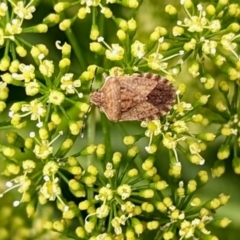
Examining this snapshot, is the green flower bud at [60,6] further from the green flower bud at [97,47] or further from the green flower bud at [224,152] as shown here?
the green flower bud at [224,152]

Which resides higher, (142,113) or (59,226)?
(142,113)

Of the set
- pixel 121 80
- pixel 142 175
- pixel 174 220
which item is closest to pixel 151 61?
pixel 121 80

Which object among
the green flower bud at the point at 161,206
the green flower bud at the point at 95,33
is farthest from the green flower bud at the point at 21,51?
the green flower bud at the point at 161,206

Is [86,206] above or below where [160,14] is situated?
below

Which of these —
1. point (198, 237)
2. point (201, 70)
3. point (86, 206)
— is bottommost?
point (198, 237)

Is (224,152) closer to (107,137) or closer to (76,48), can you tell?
(107,137)

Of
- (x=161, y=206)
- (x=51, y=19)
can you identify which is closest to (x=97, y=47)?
(x=51, y=19)

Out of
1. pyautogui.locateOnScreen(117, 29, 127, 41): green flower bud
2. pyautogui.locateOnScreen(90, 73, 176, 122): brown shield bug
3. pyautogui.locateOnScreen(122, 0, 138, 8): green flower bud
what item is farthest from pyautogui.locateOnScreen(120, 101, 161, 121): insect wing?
pyautogui.locateOnScreen(122, 0, 138, 8): green flower bud

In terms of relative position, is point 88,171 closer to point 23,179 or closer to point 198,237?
point 23,179

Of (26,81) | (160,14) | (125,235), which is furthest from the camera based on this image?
(160,14)
